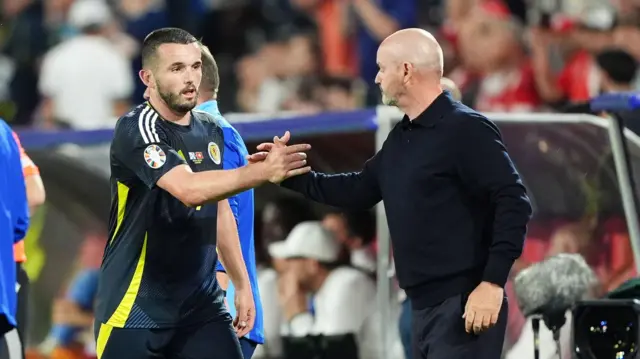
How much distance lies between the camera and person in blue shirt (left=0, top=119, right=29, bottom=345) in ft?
18.9

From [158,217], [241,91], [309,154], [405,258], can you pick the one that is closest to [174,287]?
[158,217]

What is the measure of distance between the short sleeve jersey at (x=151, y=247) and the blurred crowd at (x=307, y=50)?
4409 mm

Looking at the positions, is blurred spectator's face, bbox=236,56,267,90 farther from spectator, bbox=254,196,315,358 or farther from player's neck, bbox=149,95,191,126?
player's neck, bbox=149,95,191,126

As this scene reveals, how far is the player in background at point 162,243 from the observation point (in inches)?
199

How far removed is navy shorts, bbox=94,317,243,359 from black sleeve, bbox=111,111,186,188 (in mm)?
532

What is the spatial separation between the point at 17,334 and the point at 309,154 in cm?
249

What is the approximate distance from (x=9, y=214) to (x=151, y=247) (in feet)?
3.68

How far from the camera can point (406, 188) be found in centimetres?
511

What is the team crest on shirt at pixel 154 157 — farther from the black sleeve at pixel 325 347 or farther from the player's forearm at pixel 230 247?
the black sleeve at pixel 325 347

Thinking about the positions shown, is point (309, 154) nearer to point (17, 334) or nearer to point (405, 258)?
point (17, 334)

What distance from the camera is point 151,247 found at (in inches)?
199

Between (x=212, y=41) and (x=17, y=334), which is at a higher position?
(x=212, y=41)

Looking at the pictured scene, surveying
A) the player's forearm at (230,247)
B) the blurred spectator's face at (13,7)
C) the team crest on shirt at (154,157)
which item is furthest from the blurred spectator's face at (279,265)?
the blurred spectator's face at (13,7)

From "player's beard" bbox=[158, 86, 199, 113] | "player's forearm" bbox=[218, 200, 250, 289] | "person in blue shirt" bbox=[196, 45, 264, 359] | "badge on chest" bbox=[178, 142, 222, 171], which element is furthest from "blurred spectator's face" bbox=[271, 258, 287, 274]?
"player's beard" bbox=[158, 86, 199, 113]
